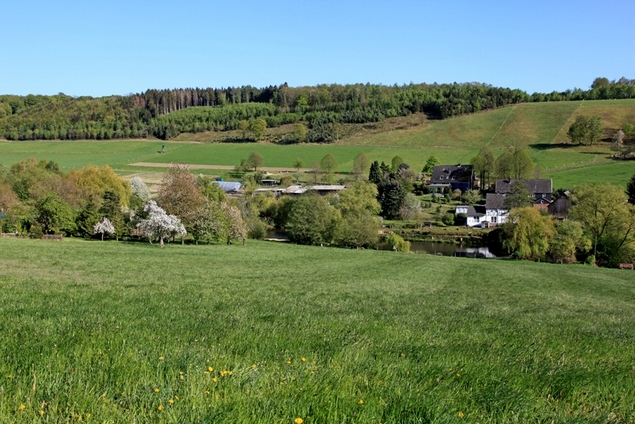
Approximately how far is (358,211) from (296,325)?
73624 mm

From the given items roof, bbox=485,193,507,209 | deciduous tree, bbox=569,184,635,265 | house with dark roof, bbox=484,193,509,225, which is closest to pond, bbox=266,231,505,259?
deciduous tree, bbox=569,184,635,265

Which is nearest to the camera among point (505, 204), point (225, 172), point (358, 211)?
point (358, 211)

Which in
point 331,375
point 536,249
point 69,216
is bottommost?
point 536,249

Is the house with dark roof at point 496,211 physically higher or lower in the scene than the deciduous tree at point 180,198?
lower

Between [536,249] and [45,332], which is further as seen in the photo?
[536,249]

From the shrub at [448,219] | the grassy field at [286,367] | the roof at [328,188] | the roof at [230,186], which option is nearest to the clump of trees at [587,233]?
the shrub at [448,219]

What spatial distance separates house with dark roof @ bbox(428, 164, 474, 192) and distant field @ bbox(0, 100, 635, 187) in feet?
51.5

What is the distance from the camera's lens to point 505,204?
106 m

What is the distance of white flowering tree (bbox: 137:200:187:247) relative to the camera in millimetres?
50144

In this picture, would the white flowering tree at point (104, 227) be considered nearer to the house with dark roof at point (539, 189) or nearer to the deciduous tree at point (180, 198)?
the deciduous tree at point (180, 198)

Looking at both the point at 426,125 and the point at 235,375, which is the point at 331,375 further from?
the point at 426,125

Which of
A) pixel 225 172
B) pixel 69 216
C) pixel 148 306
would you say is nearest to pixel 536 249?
pixel 69 216

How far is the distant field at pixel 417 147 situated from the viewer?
154 m

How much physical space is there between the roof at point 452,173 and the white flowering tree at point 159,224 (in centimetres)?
9919
